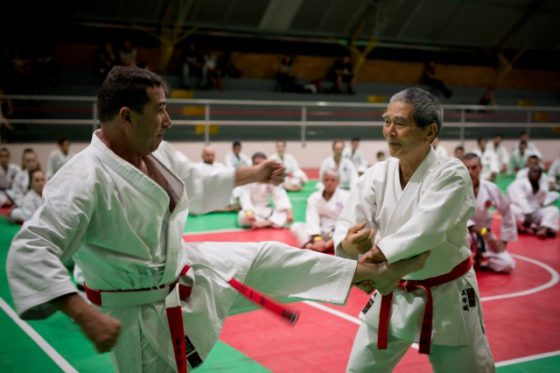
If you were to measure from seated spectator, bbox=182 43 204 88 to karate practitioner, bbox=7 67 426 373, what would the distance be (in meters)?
14.9

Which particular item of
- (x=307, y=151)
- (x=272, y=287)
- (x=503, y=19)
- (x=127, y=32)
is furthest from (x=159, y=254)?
(x=503, y=19)

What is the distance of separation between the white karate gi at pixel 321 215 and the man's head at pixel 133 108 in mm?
5777

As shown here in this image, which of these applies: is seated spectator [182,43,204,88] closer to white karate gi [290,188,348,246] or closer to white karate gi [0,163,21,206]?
white karate gi [0,163,21,206]

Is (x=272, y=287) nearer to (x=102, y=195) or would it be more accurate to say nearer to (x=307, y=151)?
(x=102, y=195)

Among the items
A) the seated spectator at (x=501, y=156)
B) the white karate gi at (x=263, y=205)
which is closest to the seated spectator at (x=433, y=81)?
the seated spectator at (x=501, y=156)

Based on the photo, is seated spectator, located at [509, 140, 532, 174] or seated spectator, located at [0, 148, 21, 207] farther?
seated spectator, located at [509, 140, 532, 174]

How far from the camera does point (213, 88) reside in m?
17.8

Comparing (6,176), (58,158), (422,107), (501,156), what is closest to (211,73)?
(58,158)

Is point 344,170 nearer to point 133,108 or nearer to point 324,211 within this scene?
point 324,211

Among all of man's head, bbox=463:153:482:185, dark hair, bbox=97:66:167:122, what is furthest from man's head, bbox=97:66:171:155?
man's head, bbox=463:153:482:185

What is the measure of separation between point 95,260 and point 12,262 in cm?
33

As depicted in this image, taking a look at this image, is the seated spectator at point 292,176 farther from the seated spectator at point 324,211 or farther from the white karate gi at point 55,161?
the seated spectator at point 324,211

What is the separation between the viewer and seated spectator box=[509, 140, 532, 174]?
1612 cm

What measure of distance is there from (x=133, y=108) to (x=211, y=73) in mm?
15773
